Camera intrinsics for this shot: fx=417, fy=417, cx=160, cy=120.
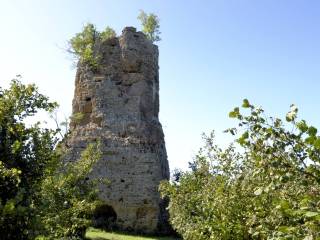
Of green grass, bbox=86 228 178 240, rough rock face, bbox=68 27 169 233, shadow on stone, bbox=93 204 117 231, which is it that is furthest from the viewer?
rough rock face, bbox=68 27 169 233

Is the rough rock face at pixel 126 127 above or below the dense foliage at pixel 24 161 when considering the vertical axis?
above

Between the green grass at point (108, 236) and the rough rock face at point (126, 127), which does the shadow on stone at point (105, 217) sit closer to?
the rough rock face at point (126, 127)

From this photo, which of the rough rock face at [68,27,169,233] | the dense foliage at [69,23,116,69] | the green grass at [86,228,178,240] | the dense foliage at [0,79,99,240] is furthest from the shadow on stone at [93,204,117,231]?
the dense foliage at [0,79,99,240]

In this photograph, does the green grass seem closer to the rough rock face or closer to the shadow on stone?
the shadow on stone

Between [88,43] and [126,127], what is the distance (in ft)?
28.1

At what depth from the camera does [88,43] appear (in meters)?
31.8

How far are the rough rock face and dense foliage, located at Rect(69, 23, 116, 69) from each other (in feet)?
1.67

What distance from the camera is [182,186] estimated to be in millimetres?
16594

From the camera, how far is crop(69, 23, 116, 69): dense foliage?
2955cm

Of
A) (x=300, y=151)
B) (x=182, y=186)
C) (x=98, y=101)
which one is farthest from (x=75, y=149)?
→ (x=300, y=151)

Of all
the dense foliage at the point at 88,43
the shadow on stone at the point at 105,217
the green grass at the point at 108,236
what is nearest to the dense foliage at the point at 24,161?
the green grass at the point at 108,236

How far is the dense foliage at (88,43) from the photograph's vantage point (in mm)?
29547

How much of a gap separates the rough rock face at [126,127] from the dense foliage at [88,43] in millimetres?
508

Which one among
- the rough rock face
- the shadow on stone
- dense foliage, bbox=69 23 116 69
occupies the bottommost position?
the shadow on stone
